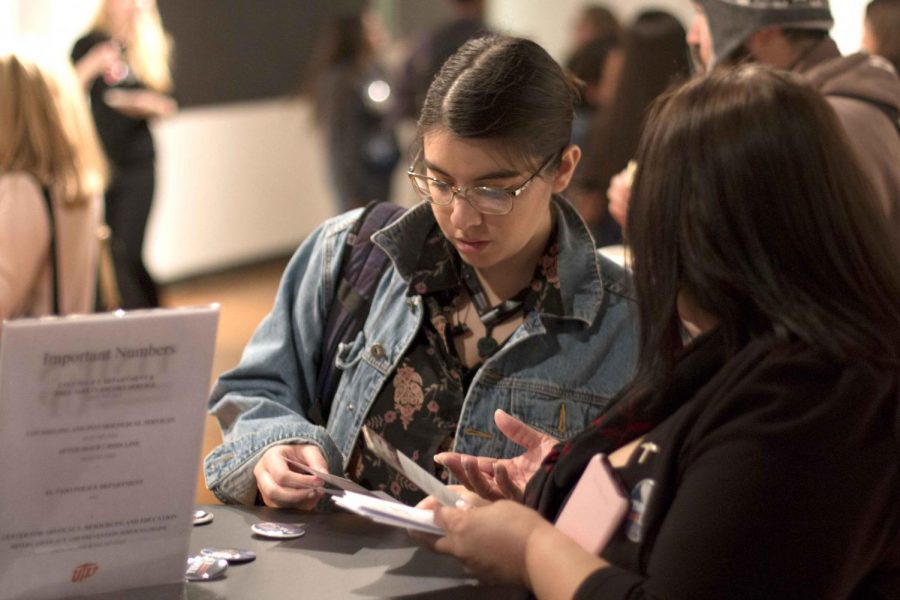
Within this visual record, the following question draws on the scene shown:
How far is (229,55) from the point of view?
845cm

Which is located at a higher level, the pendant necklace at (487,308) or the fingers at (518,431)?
the pendant necklace at (487,308)

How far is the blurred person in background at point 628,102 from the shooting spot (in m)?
4.24

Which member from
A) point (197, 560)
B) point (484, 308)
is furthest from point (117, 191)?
point (197, 560)

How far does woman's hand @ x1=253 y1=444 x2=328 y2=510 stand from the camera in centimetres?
178

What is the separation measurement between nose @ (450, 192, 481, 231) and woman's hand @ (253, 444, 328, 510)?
43 centimetres

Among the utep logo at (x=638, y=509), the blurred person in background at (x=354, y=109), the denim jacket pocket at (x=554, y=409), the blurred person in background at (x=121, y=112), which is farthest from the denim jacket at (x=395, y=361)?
the blurred person in background at (x=354, y=109)

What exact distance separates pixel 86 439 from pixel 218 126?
282 inches

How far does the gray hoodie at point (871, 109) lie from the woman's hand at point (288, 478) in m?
1.60

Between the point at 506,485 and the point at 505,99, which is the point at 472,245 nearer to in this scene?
the point at 505,99

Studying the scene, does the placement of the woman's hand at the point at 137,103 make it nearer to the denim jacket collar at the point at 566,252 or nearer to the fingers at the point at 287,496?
the denim jacket collar at the point at 566,252

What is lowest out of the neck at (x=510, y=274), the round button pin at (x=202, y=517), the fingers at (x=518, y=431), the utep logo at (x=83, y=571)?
the round button pin at (x=202, y=517)

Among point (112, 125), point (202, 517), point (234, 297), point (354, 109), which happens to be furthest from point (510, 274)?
point (234, 297)

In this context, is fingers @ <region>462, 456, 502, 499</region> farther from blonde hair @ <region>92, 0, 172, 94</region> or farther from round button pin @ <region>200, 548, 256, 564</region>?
blonde hair @ <region>92, 0, 172, 94</region>

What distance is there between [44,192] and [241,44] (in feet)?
18.5
